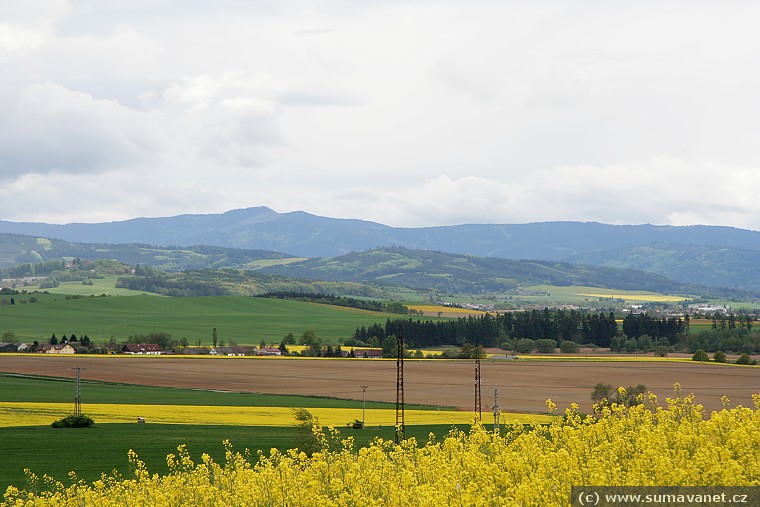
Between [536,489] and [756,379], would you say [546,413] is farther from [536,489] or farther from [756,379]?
[536,489]

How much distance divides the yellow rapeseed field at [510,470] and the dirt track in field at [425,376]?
4961cm

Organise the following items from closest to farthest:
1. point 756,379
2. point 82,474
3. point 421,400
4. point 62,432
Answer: point 82,474 < point 62,432 < point 421,400 < point 756,379

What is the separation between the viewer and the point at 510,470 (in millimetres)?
18344

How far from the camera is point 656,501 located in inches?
565

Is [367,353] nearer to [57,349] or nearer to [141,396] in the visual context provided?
[57,349]

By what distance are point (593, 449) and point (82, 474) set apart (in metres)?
27.6

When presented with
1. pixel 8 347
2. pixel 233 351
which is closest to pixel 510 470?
pixel 233 351

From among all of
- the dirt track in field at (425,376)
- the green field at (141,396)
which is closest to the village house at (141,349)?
the dirt track in field at (425,376)

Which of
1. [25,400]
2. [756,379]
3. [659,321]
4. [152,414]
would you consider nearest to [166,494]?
[152,414]

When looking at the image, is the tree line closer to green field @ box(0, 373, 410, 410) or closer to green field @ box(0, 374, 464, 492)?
green field @ box(0, 373, 410, 410)

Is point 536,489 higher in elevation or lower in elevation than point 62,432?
higher

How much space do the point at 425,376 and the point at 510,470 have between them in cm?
8444

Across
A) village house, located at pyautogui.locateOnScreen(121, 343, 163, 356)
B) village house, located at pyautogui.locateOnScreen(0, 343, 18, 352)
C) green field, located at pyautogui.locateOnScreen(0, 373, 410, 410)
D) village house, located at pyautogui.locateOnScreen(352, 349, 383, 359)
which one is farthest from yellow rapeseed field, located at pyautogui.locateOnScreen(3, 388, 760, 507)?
village house, located at pyautogui.locateOnScreen(0, 343, 18, 352)

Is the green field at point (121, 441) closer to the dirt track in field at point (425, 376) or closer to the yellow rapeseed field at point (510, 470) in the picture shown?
the dirt track in field at point (425, 376)
